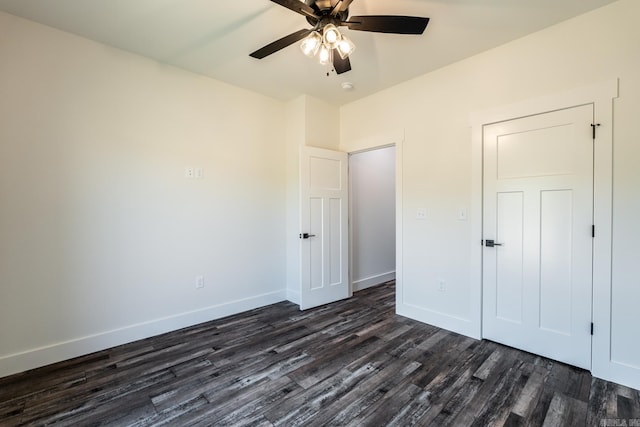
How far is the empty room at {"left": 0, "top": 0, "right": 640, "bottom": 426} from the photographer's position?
1.94 m

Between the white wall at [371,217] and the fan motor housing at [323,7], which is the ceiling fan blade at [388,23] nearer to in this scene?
the fan motor housing at [323,7]

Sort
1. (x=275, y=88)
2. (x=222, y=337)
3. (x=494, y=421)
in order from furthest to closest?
(x=275, y=88)
(x=222, y=337)
(x=494, y=421)

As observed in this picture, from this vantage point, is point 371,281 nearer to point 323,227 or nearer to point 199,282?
point 323,227

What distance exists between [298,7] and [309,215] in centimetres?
231

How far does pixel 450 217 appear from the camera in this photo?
9.53ft

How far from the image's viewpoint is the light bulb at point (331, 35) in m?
1.72

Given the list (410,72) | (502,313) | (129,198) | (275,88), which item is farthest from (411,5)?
(129,198)

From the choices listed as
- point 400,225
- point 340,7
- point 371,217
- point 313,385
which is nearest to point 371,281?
point 371,217

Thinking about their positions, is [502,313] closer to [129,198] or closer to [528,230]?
[528,230]

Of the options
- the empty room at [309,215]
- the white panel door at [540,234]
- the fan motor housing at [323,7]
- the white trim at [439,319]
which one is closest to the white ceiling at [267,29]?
the empty room at [309,215]

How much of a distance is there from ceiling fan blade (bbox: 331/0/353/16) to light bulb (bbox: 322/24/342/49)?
70 millimetres

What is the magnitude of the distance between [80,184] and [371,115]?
3.18 metres

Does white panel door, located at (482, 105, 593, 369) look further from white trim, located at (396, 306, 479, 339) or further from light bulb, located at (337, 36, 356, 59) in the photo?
light bulb, located at (337, 36, 356, 59)

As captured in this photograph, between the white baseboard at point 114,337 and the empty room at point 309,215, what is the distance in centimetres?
2
